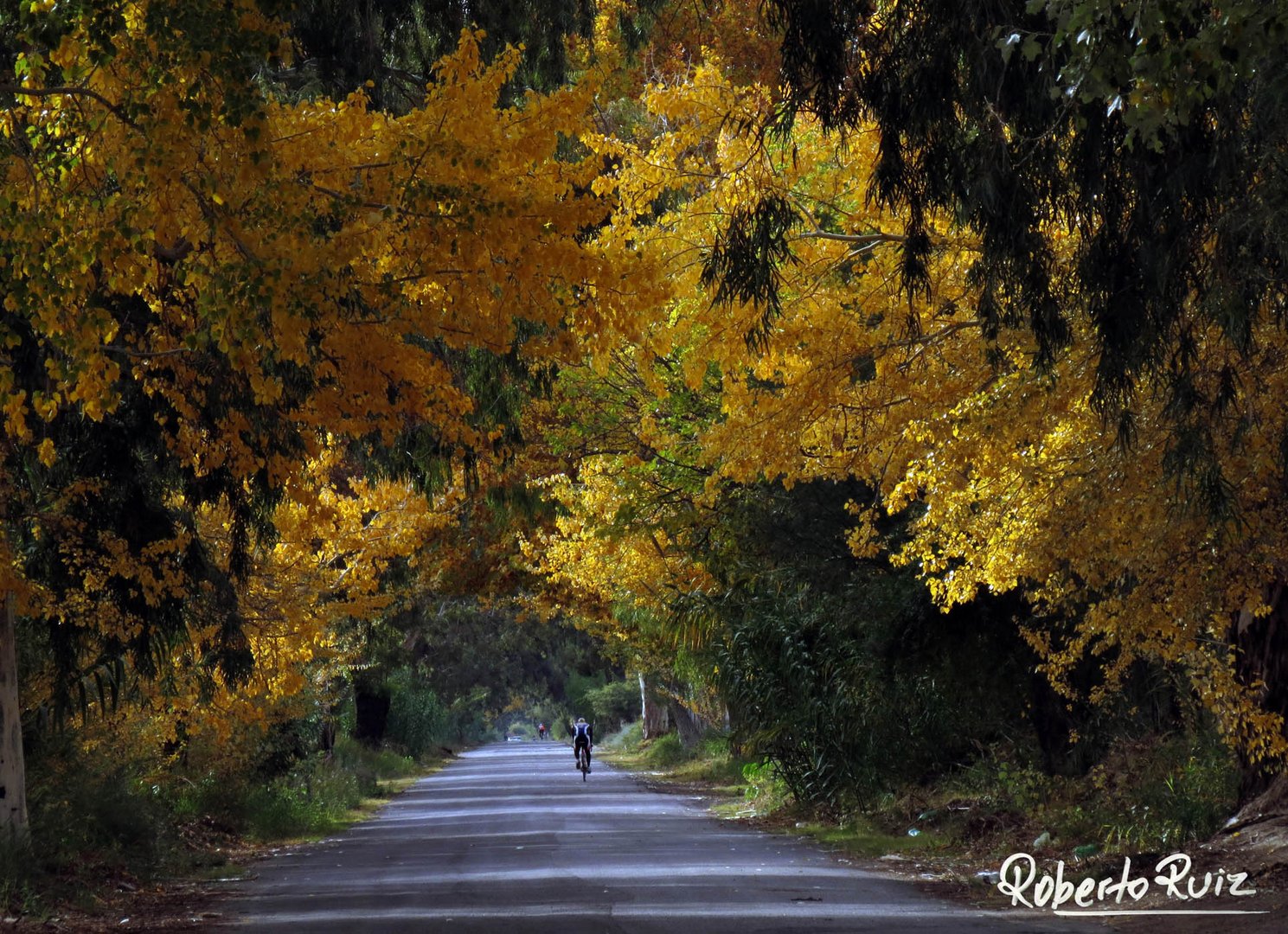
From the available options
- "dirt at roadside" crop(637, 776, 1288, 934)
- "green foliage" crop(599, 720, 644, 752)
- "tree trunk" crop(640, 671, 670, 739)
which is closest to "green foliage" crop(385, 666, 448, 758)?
"tree trunk" crop(640, 671, 670, 739)

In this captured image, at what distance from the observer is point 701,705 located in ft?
147

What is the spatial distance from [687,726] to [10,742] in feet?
138

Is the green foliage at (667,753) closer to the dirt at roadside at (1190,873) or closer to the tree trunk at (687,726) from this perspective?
the tree trunk at (687,726)

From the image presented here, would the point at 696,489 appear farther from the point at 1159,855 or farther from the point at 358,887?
the point at 1159,855

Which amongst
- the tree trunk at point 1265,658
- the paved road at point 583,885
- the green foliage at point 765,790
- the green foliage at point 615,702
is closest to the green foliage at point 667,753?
the green foliage at point 765,790

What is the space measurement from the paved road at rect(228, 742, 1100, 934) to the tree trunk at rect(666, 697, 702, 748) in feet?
85.1

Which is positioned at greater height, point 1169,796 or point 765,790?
point 1169,796

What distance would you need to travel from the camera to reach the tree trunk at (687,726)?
5592 cm

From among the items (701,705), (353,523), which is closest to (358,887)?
(353,523)

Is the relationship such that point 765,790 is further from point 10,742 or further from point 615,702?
point 615,702

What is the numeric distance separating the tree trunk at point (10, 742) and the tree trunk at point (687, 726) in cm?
4078

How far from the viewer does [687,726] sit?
5641 cm
